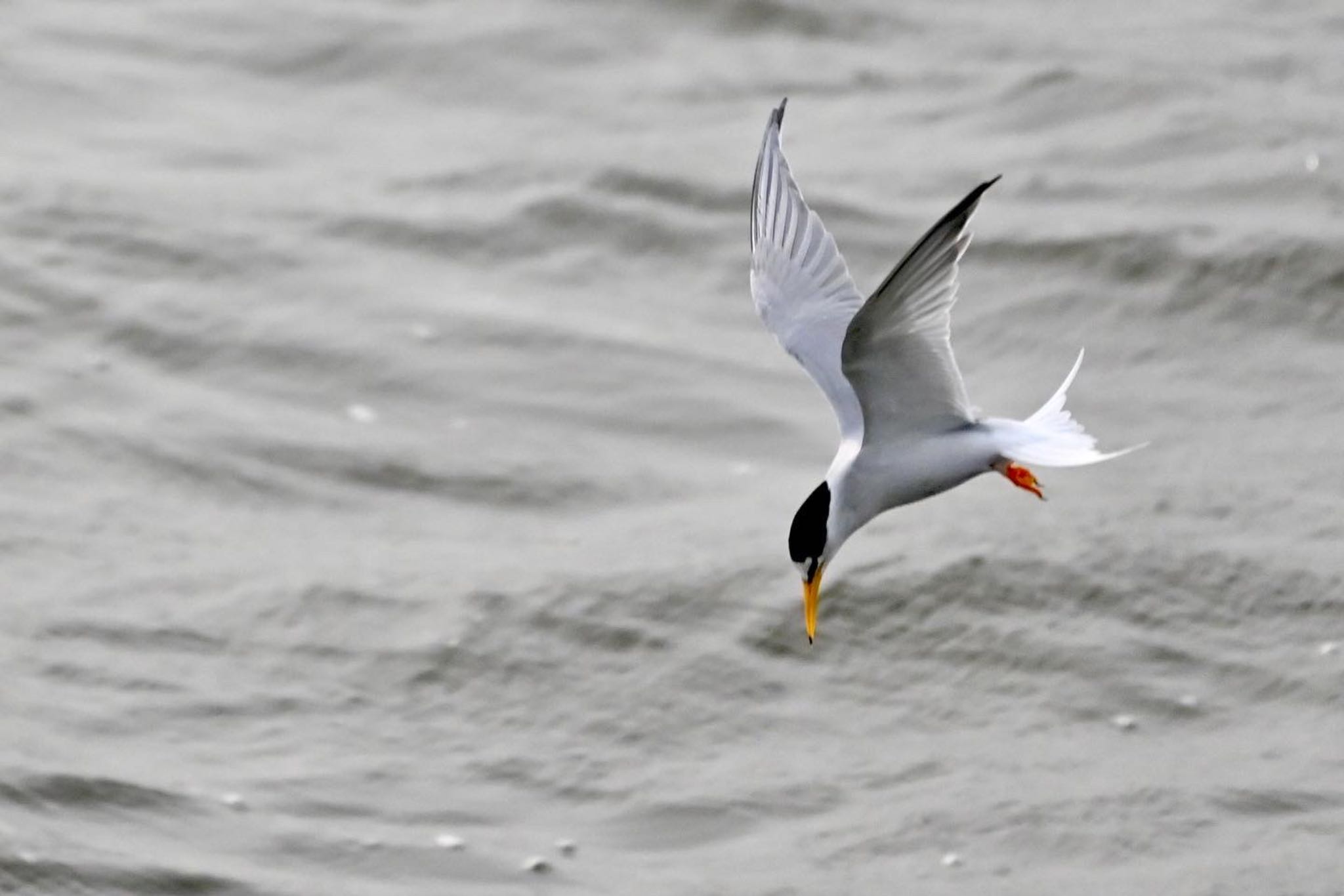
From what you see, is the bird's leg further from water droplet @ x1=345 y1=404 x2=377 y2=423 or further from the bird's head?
water droplet @ x1=345 y1=404 x2=377 y2=423

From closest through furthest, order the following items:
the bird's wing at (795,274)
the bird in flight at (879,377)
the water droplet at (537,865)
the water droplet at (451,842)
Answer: the bird in flight at (879,377) < the bird's wing at (795,274) < the water droplet at (537,865) < the water droplet at (451,842)

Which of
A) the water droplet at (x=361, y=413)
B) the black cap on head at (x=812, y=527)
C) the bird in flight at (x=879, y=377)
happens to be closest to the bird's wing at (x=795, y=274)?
the bird in flight at (x=879, y=377)

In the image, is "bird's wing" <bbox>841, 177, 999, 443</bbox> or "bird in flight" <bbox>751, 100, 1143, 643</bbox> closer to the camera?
"bird's wing" <bbox>841, 177, 999, 443</bbox>

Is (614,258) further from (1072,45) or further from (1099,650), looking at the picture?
(1099,650)

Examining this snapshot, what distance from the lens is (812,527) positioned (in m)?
5.52

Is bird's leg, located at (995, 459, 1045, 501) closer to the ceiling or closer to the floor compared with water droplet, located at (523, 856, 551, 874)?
closer to the ceiling

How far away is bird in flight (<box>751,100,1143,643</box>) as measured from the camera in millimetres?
5156

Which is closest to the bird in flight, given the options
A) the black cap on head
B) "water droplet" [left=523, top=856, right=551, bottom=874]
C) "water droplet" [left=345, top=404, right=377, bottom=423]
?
the black cap on head

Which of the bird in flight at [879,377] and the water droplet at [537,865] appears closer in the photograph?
the bird in flight at [879,377]

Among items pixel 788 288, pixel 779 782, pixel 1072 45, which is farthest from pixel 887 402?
pixel 1072 45

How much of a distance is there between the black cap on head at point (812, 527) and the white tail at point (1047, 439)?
0.39 meters

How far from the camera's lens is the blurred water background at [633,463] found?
22.9ft

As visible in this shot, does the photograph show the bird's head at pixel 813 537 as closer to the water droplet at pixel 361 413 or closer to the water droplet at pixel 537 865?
the water droplet at pixel 537 865

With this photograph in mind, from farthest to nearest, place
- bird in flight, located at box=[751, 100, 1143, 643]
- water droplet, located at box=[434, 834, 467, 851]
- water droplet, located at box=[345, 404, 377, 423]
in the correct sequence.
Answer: water droplet, located at box=[345, 404, 377, 423]
water droplet, located at box=[434, 834, 467, 851]
bird in flight, located at box=[751, 100, 1143, 643]
